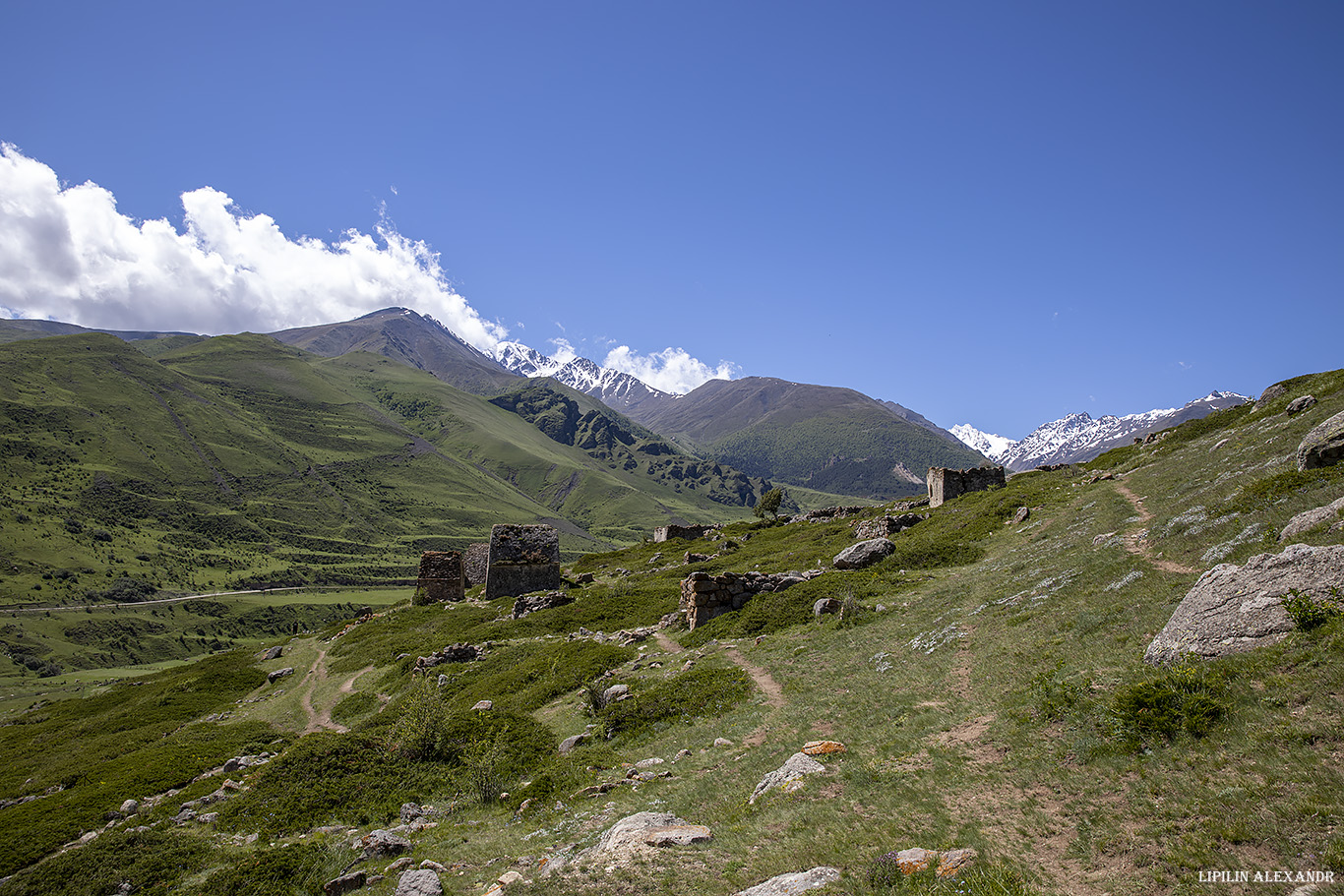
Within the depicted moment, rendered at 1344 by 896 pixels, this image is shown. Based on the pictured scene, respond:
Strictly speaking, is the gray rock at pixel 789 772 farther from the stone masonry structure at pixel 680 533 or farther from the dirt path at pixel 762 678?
the stone masonry structure at pixel 680 533

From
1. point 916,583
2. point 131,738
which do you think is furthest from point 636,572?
point 131,738

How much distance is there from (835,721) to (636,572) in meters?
45.1

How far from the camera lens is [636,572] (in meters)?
60.4

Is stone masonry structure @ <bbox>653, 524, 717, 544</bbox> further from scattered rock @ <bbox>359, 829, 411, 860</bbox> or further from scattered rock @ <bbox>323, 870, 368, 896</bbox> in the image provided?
scattered rock @ <bbox>323, 870, 368, 896</bbox>

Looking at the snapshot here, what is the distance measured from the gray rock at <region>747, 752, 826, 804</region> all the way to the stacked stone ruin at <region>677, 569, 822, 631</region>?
18.4m

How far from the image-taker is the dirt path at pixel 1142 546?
17719 millimetres

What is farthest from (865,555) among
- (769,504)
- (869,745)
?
(769,504)

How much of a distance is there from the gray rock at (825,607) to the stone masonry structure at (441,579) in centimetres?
4475

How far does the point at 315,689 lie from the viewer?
4116 centimetres

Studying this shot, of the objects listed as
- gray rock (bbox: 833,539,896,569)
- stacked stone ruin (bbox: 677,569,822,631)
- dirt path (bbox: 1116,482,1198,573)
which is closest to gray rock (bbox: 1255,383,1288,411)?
dirt path (bbox: 1116,482,1198,573)

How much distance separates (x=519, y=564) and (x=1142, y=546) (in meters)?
46.0

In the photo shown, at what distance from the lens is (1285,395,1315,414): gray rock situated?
106ft

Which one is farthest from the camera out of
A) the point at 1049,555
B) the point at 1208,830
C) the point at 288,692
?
the point at 288,692

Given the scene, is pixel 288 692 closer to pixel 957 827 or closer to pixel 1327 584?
pixel 957 827
